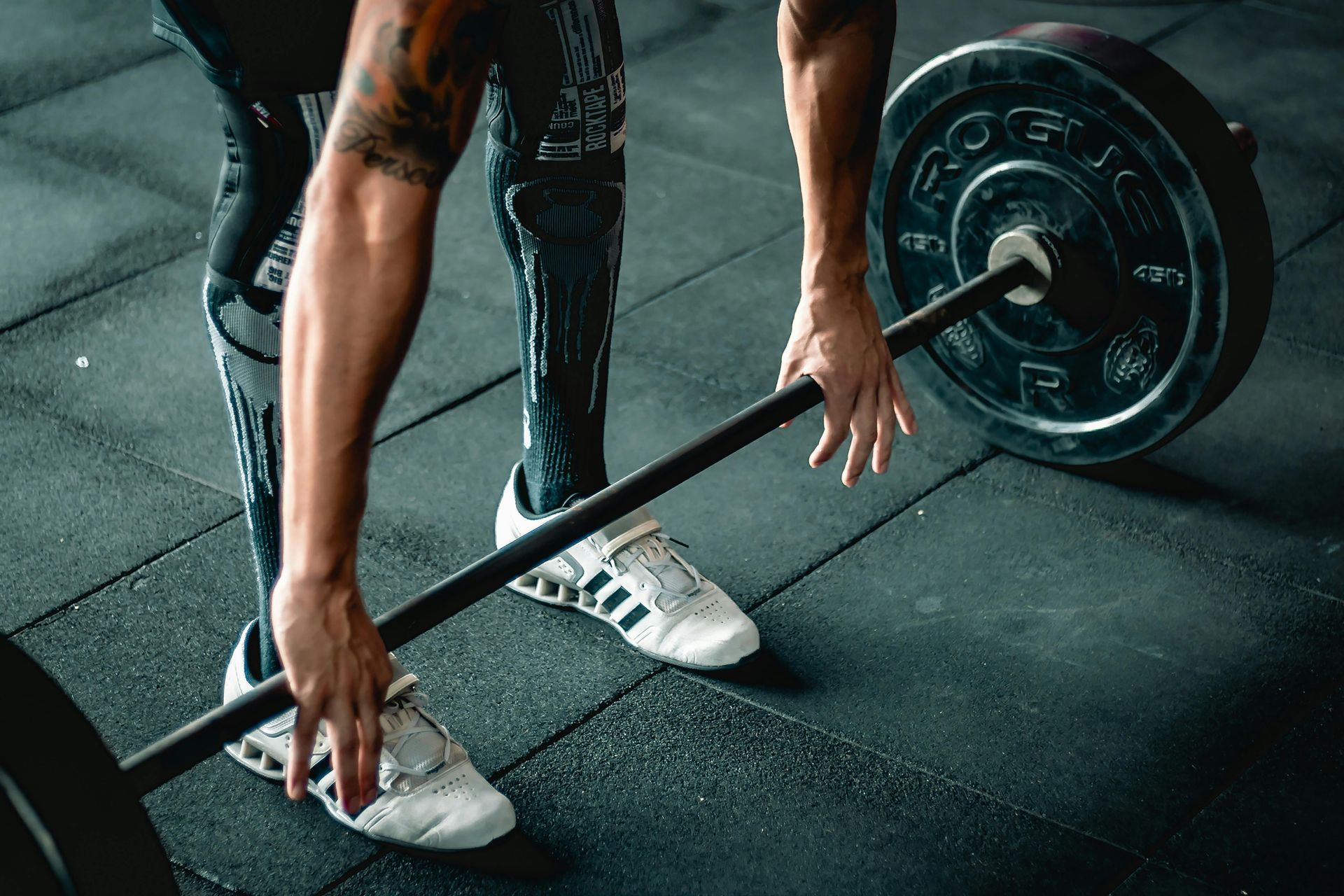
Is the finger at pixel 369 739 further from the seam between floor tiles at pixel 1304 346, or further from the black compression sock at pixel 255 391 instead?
the seam between floor tiles at pixel 1304 346

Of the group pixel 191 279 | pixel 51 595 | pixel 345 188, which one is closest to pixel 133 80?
pixel 191 279

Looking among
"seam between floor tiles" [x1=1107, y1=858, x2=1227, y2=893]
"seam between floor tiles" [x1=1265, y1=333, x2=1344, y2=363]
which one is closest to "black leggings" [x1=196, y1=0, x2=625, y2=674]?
"seam between floor tiles" [x1=1107, y1=858, x2=1227, y2=893]

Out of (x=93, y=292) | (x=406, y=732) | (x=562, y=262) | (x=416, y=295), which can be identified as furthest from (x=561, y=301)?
(x=93, y=292)

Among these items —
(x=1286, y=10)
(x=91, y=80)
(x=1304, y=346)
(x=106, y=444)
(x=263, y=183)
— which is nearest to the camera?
(x=263, y=183)

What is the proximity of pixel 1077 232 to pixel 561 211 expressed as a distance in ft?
2.15

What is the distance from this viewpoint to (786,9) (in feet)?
4.41

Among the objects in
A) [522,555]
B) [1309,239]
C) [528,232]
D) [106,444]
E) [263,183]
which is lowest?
[106,444]

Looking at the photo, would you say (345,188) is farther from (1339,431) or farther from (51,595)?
(1339,431)

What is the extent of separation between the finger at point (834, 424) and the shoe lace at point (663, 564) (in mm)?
280

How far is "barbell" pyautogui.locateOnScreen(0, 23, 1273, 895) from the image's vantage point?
5.08 feet

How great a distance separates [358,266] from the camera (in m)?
0.88

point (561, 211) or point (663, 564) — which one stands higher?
point (561, 211)

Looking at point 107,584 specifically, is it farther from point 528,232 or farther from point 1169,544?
point 1169,544

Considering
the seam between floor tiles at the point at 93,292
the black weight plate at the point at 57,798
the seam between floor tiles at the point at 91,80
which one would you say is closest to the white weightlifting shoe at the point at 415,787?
the black weight plate at the point at 57,798
